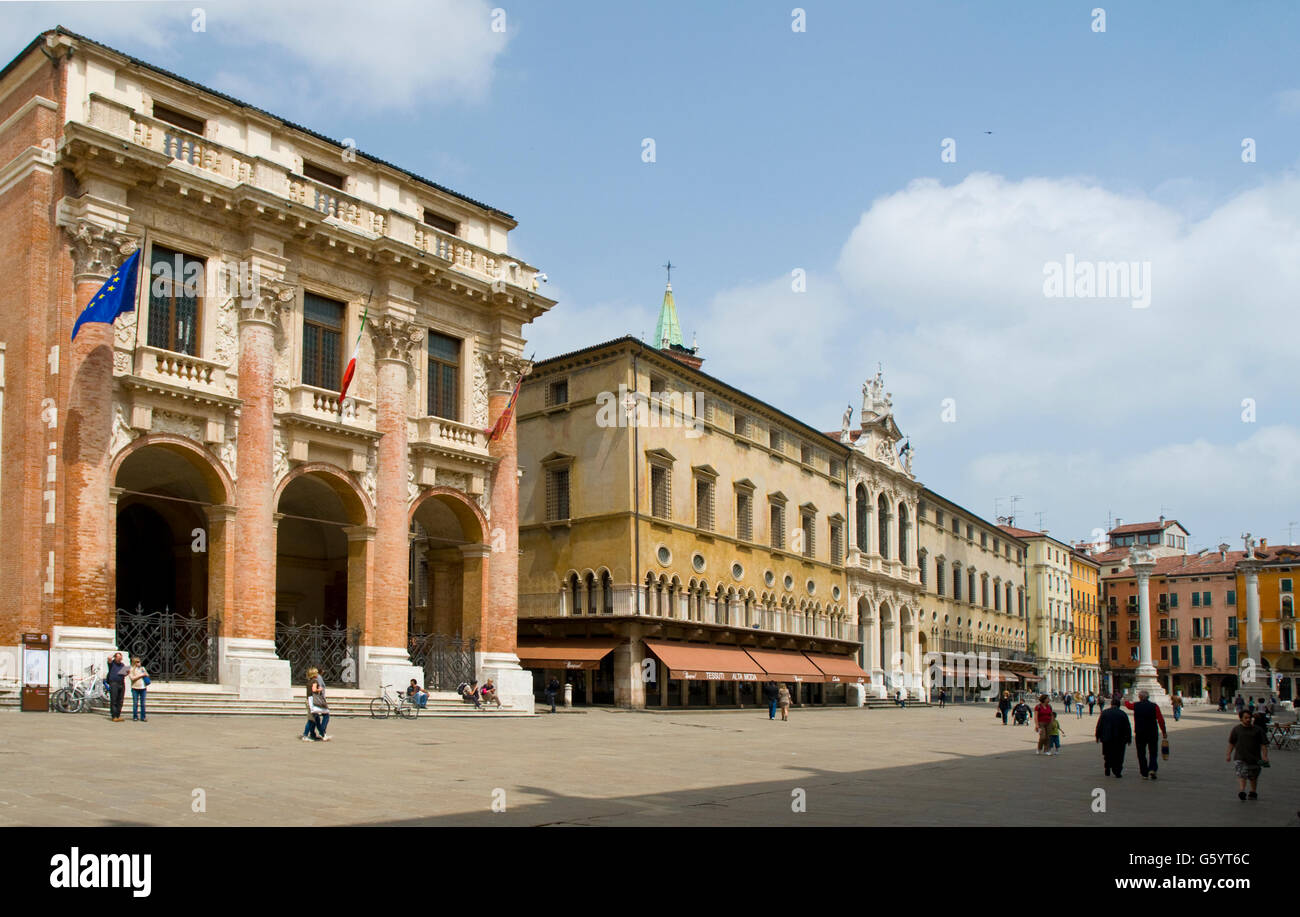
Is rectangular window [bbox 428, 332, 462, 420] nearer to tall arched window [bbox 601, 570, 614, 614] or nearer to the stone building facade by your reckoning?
the stone building facade

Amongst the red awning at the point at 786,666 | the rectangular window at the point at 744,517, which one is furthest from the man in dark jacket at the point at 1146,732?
the rectangular window at the point at 744,517

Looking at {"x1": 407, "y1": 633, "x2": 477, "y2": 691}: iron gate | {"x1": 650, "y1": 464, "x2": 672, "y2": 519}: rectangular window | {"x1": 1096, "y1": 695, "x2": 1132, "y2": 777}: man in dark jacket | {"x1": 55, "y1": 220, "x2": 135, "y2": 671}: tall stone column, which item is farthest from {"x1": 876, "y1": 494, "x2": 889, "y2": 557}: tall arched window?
{"x1": 55, "y1": 220, "x2": 135, "y2": 671}: tall stone column

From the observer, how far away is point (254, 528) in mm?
28578

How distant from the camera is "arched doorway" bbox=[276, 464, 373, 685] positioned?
102 ft

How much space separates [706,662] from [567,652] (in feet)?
19.4

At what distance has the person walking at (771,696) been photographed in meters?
44.0

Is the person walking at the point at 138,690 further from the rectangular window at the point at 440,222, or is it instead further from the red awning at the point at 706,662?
the red awning at the point at 706,662

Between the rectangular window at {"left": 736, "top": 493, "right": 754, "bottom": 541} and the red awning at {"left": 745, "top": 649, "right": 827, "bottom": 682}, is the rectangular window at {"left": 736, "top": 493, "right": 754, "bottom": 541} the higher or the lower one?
the higher one

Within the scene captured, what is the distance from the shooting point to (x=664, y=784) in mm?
16688

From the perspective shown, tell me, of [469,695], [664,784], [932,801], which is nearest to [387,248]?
[469,695]

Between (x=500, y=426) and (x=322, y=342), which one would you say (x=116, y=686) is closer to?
(x=322, y=342)

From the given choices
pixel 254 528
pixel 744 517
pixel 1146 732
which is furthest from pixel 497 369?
pixel 1146 732

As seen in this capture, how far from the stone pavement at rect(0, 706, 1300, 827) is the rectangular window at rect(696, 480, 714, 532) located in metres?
22.8
